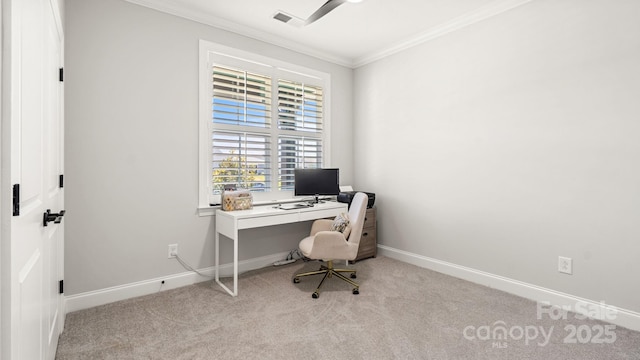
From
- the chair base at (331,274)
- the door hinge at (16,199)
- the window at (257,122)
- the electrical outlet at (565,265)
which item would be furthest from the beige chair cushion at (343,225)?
the door hinge at (16,199)

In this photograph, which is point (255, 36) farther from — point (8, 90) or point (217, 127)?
point (8, 90)

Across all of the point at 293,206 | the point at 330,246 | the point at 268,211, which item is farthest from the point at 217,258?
the point at 330,246

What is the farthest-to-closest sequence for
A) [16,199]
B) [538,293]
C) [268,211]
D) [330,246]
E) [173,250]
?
[268,211]
[173,250]
[330,246]
[538,293]
[16,199]

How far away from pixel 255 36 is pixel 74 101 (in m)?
1.88

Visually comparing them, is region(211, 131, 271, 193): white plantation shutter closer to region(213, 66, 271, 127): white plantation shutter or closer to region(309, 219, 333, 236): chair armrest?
region(213, 66, 271, 127): white plantation shutter

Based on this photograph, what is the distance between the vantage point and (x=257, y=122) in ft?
11.6

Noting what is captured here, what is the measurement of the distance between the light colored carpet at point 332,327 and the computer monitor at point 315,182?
1.11 metres

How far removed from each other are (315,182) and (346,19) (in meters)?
1.81

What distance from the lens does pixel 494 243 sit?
3000mm

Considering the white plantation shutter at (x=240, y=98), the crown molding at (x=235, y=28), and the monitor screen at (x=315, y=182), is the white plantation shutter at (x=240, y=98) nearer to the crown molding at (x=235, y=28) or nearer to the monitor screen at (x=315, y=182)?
the crown molding at (x=235, y=28)

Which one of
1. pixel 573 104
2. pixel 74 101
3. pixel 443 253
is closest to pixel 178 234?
pixel 74 101

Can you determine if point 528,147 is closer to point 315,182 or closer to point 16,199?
point 315,182

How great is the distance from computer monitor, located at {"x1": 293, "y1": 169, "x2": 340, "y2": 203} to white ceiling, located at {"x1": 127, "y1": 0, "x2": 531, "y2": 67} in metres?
1.58

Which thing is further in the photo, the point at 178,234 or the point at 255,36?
the point at 255,36
